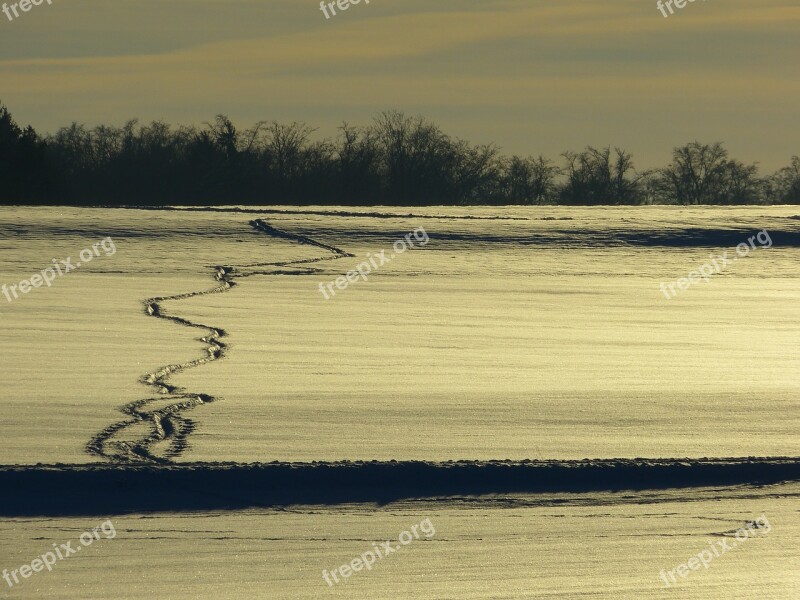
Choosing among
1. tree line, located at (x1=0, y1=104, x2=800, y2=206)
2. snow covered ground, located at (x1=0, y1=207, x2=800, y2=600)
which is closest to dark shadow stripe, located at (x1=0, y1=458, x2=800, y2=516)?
snow covered ground, located at (x1=0, y1=207, x2=800, y2=600)

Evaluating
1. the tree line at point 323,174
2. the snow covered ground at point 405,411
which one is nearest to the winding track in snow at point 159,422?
the snow covered ground at point 405,411

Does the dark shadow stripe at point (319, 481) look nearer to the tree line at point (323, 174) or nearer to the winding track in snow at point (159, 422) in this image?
the winding track in snow at point (159, 422)

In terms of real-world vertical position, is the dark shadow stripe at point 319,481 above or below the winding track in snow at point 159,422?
below

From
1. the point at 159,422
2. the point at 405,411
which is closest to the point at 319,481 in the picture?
the point at 159,422

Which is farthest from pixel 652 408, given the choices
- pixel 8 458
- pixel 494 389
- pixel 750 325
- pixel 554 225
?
pixel 554 225

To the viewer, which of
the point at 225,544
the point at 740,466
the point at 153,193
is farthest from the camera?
the point at 153,193

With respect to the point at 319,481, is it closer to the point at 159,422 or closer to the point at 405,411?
the point at 159,422

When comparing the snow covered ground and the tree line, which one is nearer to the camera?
the snow covered ground

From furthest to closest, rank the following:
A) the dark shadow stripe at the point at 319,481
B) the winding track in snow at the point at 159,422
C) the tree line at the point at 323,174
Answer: the tree line at the point at 323,174
the winding track in snow at the point at 159,422
the dark shadow stripe at the point at 319,481

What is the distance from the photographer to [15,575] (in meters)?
2.89

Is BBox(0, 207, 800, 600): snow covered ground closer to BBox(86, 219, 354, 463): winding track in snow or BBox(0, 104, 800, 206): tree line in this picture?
BBox(86, 219, 354, 463): winding track in snow

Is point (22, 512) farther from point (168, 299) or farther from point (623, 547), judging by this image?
point (168, 299)

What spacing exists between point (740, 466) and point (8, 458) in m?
2.41

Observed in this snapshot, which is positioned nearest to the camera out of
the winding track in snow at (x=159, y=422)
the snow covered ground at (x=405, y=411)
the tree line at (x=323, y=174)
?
the snow covered ground at (x=405, y=411)
